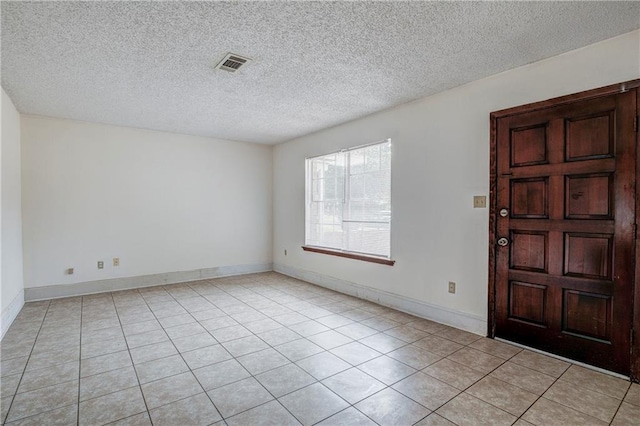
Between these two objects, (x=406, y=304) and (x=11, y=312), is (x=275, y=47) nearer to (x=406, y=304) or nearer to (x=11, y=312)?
(x=406, y=304)

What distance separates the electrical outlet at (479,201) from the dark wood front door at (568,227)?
4.3 inches

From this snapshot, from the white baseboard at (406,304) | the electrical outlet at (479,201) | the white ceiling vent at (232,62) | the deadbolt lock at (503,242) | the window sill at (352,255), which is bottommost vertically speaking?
the white baseboard at (406,304)

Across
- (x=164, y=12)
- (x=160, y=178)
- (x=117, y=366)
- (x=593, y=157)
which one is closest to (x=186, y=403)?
(x=117, y=366)

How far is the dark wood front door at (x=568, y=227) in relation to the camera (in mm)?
2377

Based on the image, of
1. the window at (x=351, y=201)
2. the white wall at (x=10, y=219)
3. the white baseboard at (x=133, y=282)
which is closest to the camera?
the white wall at (x=10, y=219)

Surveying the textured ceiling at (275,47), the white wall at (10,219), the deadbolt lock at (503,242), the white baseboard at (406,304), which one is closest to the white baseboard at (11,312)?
the white wall at (10,219)

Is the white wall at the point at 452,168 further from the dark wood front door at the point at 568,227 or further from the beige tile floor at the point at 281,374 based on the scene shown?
the beige tile floor at the point at 281,374

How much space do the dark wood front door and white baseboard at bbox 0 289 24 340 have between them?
4930mm

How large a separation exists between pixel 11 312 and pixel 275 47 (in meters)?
4.07

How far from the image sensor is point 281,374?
244cm

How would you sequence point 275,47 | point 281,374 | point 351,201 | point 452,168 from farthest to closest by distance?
point 351,201
point 452,168
point 275,47
point 281,374

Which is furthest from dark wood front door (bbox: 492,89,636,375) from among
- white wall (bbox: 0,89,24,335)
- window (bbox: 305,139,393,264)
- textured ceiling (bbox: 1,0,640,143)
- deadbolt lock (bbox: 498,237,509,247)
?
white wall (bbox: 0,89,24,335)

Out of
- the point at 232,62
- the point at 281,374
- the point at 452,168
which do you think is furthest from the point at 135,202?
the point at 452,168

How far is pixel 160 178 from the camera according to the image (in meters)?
5.34
